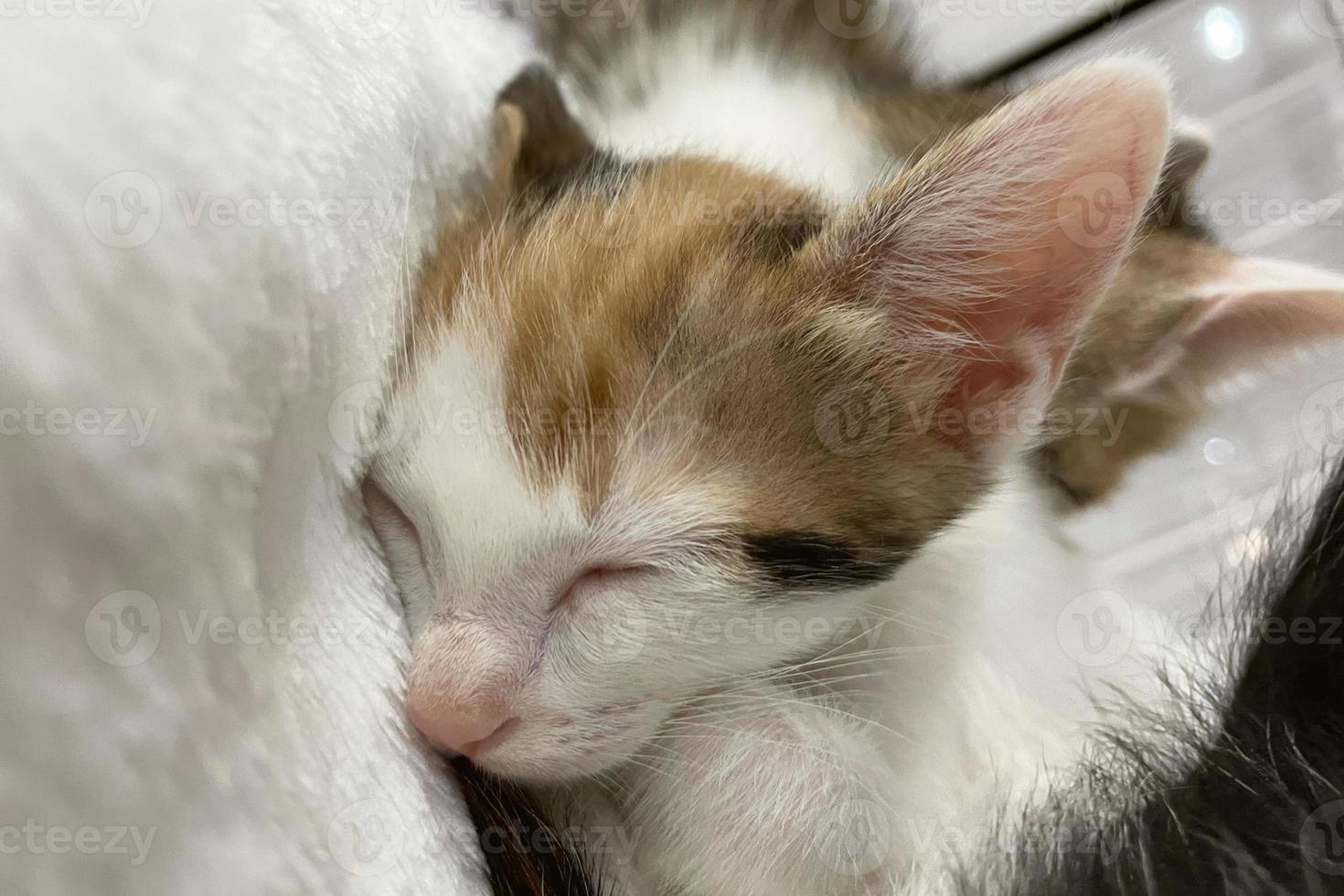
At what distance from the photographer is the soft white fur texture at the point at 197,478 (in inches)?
12.9

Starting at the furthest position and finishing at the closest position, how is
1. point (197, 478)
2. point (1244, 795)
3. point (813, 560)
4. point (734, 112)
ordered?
point (734, 112), point (813, 560), point (1244, 795), point (197, 478)

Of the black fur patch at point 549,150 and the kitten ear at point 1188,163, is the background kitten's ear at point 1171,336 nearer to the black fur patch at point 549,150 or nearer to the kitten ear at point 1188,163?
the kitten ear at point 1188,163

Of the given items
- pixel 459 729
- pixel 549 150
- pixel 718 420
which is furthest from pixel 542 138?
pixel 459 729

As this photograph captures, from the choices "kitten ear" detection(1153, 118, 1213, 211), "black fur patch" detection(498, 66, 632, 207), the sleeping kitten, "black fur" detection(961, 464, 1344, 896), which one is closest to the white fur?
"black fur patch" detection(498, 66, 632, 207)

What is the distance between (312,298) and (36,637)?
24 centimetres

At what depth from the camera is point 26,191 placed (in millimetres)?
342

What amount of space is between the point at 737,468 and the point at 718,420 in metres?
0.03

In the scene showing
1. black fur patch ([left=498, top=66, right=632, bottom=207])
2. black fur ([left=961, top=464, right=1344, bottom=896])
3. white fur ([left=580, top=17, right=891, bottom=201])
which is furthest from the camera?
white fur ([left=580, top=17, right=891, bottom=201])

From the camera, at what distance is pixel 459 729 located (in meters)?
0.54

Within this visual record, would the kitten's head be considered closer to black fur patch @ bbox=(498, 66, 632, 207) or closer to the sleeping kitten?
the sleeping kitten

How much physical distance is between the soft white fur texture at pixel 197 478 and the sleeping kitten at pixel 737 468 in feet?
0.22

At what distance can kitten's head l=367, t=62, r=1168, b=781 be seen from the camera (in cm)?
57

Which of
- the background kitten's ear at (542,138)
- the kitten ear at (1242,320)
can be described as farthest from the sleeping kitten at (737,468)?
the kitten ear at (1242,320)

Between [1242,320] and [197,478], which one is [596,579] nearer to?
[197,478]
